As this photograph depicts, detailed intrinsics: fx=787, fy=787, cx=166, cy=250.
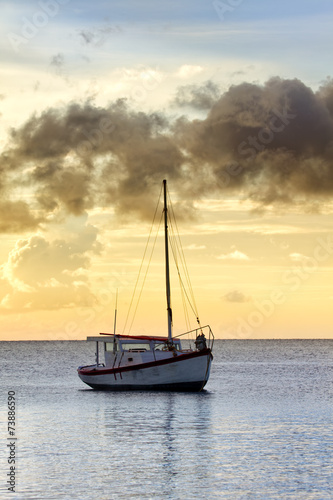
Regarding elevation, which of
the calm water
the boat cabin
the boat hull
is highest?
the boat cabin

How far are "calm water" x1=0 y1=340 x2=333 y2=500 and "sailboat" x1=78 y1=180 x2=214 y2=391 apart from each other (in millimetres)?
1383

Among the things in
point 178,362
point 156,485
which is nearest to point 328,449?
point 156,485

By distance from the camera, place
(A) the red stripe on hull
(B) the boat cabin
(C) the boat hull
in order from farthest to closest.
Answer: (B) the boat cabin → (C) the boat hull → (A) the red stripe on hull

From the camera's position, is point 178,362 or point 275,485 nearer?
point 275,485

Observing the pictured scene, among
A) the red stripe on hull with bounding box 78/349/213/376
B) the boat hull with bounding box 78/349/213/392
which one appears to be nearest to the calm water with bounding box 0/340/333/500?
the boat hull with bounding box 78/349/213/392

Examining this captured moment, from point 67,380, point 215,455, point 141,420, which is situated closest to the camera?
point 215,455

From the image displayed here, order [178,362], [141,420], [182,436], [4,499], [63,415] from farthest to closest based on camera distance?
[178,362]
[63,415]
[141,420]
[182,436]
[4,499]

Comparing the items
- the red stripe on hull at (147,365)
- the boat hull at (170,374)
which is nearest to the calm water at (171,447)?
the boat hull at (170,374)

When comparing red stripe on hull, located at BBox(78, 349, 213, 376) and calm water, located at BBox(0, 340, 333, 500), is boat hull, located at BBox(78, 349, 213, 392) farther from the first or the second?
calm water, located at BBox(0, 340, 333, 500)

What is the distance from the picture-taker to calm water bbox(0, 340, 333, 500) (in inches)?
1256

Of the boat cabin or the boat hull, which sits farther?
the boat cabin

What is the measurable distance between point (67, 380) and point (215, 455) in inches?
2633

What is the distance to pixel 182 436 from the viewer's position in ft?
149

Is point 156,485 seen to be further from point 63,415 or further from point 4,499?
point 63,415
